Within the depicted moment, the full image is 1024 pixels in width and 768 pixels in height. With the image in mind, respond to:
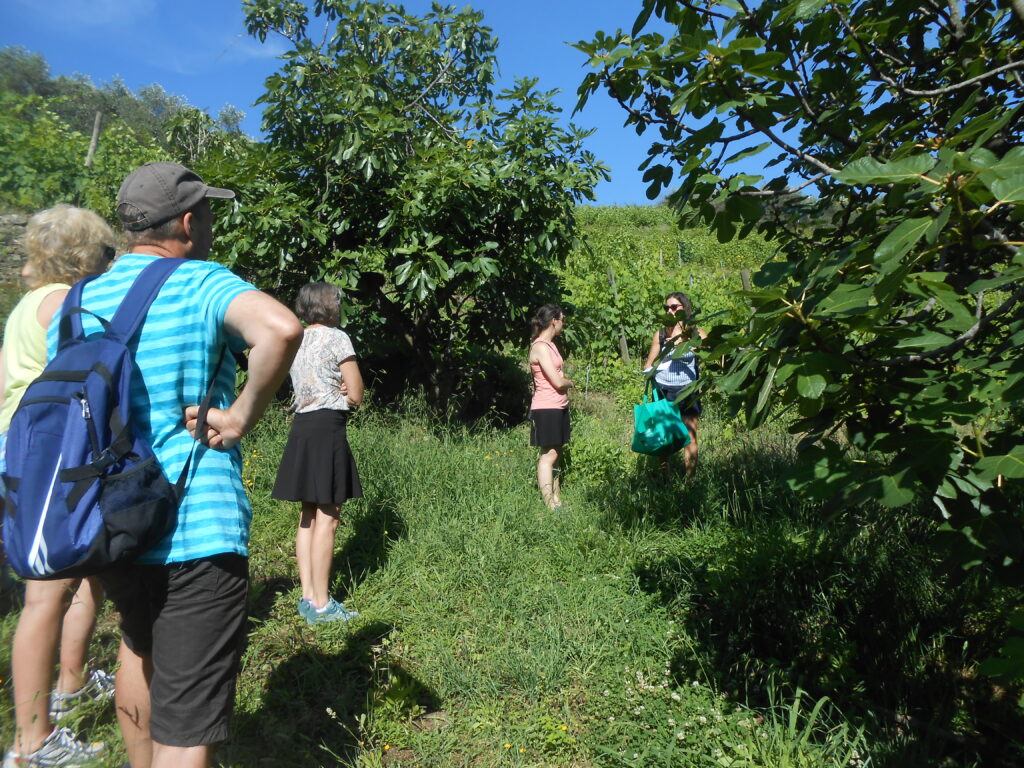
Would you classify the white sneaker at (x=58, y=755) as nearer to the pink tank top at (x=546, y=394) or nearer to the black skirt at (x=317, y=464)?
the black skirt at (x=317, y=464)

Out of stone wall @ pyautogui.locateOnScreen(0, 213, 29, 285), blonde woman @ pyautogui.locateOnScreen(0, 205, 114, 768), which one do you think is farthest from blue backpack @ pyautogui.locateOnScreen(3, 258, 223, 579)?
stone wall @ pyautogui.locateOnScreen(0, 213, 29, 285)

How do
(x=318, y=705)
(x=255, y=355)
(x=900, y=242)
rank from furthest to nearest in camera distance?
(x=318, y=705) < (x=255, y=355) < (x=900, y=242)

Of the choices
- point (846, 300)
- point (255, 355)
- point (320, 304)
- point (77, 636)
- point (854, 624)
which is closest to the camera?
point (846, 300)

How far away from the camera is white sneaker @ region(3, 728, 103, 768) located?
2346 mm

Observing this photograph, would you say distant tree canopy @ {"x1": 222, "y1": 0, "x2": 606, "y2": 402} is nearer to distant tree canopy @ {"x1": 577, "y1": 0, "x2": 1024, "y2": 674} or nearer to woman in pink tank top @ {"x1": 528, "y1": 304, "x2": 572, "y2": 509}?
woman in pink tank top @ {"x1": 528, "y1": 304, "x2": 572, "y2": 509}

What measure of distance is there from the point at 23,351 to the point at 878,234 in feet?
8.99

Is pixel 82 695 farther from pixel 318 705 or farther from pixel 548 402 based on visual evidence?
pixel 548 402

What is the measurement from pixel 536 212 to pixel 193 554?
198 inches

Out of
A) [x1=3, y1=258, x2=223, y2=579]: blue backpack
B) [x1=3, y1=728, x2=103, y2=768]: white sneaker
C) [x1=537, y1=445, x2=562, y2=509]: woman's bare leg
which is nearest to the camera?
[x1=3, y1=258, x2=223, y2=579]: blue backpack

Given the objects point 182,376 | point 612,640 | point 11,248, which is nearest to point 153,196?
point 182,376

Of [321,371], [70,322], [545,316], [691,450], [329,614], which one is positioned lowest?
[329,614]

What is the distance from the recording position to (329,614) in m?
3.65

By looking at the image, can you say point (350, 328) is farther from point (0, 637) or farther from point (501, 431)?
point (0, 637)

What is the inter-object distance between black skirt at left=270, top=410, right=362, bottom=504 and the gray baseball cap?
1.99 meters
